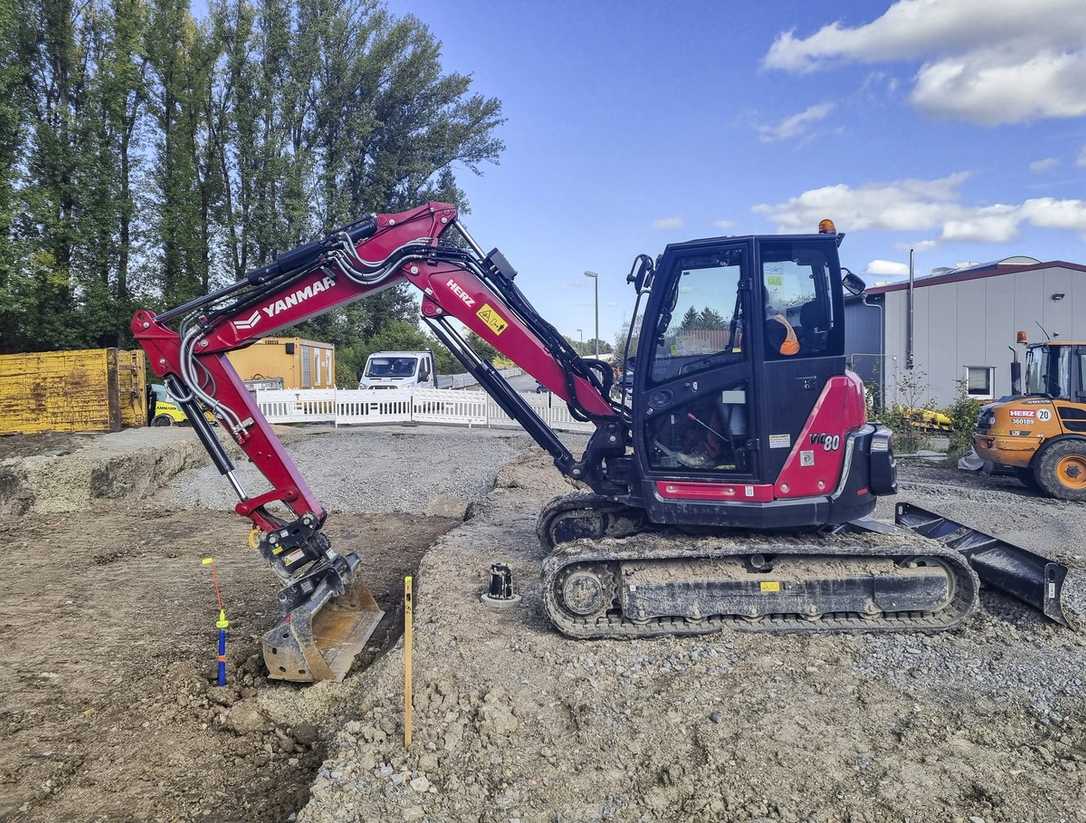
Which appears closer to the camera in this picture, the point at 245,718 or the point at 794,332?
the point at 245,718

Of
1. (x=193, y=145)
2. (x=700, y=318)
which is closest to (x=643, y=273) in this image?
(x=700, y=318)

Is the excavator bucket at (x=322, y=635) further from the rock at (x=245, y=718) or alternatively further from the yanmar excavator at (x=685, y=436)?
the rock at (x=245, y=718)

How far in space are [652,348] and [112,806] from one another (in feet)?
13.4

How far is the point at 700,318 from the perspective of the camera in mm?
5270

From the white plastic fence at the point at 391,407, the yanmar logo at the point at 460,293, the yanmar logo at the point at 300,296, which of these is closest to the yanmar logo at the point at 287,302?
the yanmar logo at the point at 300,296

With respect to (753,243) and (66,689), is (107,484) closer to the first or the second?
(66,689)

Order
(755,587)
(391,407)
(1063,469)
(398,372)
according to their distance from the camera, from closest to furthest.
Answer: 1. (755,587)
2. (1063,469)
3. (391,407)
4. (398,372)

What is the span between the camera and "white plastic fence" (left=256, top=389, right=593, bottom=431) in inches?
701

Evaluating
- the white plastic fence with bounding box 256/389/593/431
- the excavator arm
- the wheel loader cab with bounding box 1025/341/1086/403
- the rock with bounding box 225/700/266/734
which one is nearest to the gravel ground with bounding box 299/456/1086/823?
the rock with bounding box 225/700/266/734

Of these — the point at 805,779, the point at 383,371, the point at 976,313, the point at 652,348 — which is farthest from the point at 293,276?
the point at 976,313

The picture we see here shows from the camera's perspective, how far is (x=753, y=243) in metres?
5.11

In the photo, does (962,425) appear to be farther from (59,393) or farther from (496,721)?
(59,393)

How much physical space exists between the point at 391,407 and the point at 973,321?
54.9 ft

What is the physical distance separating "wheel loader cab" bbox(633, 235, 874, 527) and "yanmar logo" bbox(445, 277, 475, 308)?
4.17ft
